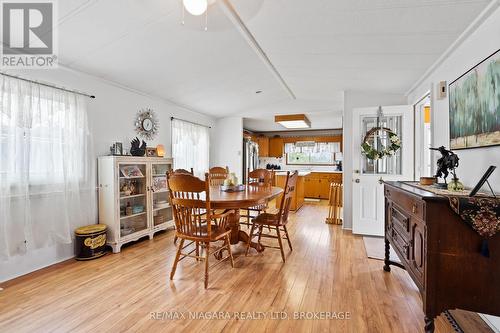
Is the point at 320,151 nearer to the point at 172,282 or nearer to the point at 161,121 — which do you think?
the point at 161,121

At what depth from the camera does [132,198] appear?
3.58 meters

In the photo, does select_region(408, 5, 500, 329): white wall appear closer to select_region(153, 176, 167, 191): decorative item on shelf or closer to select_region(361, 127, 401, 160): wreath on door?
select_region(361, 127, 401, 160): wreath on door

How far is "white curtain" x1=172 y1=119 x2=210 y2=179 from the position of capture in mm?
4654

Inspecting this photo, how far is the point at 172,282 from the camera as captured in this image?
7.49ft

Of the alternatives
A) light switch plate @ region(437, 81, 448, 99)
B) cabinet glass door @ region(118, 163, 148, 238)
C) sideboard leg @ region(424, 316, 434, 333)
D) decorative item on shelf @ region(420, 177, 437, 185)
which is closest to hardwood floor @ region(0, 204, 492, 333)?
sideboard leg @ region(424, 316, 434, 333)

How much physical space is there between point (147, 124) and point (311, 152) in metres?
5.62

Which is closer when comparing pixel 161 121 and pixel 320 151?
pixel 161 121

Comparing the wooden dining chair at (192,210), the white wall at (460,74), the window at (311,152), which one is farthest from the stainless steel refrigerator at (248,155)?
the white wall at (460,74)

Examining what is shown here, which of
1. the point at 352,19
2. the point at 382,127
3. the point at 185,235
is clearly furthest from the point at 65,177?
the point at 382,127

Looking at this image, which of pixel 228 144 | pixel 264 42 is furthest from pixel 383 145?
pixel 228 144

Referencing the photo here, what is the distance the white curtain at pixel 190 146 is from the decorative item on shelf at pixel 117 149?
3.70ft

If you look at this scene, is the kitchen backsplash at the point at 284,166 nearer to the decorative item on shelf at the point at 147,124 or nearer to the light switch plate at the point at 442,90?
the decorative item on shelf at the point at 147,124

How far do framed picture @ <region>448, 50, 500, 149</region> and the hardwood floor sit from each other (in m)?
1.37

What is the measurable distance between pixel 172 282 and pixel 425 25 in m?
3.19
